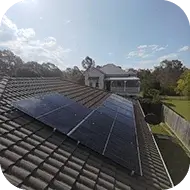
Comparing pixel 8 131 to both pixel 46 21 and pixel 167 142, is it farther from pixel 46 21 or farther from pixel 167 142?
pixel 167 142

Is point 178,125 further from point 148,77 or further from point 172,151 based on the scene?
point 148,77

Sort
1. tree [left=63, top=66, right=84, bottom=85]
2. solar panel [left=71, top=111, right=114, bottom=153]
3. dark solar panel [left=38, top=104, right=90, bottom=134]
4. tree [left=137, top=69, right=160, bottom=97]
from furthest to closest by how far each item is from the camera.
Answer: tree [left=137, top=69, right=160, bottom=97], tree [left=63, top=66, right=84, bottom=85], dark solar panel [left=38, top=104, right=90, bottom=134], solar panel [left=71, top=111, right=114, bottom=153]

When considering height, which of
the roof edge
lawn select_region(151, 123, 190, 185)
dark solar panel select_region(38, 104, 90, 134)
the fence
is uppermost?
the roof edge

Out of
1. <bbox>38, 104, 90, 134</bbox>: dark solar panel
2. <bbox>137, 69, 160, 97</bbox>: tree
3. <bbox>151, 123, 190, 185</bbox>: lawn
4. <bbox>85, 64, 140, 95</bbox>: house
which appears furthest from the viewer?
<bbox>85, 64, 140, 95</bbox>: house

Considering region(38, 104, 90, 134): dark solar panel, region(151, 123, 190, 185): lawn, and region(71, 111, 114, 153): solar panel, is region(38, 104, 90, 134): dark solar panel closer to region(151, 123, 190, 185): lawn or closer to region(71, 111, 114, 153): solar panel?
region(71, 111, 114, 153): solar panel

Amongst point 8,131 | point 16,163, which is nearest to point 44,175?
point 16,163

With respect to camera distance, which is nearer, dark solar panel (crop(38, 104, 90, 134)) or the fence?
dark solar panel (crop(38, 104, 90, 134))

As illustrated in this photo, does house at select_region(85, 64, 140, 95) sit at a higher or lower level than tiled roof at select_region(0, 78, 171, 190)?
higher

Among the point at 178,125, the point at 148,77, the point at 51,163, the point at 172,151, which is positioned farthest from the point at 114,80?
the point at 51,163

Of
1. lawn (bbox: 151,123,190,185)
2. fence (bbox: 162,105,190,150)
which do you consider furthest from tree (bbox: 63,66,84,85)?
fence (bbox: 162,105,190,150)

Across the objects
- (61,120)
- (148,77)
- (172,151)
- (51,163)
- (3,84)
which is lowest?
(172,151)
